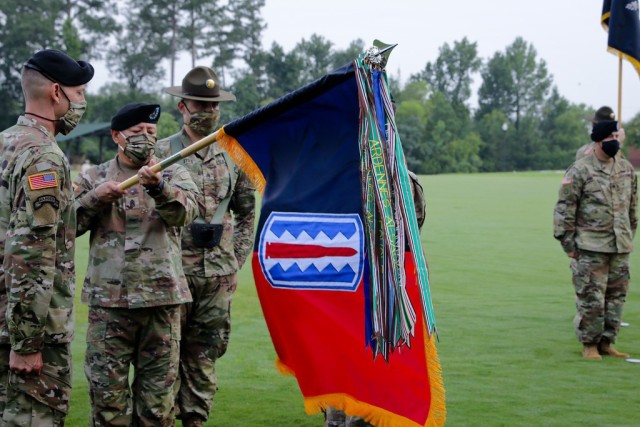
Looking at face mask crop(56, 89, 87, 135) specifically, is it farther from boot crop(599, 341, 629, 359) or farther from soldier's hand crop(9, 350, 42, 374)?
boot crop(599, 341, 629, 359)

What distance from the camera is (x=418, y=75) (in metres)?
94.1

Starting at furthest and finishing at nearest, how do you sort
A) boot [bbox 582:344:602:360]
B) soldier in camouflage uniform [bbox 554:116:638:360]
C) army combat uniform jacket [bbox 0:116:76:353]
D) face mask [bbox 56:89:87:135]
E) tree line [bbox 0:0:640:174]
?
tree line [bbox 0:0:640:174] < soldier in camouflage uniform [bbox 554:116:638:360] < boot [bbox 582:344:602:360] < face mask [bbox 56:89:87:135] < army combat uniform jacket [bbox 0:116:76:353]

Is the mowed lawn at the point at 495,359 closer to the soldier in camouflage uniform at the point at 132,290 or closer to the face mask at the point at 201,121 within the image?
the soldier in camouflage uniform at the point at 132,290

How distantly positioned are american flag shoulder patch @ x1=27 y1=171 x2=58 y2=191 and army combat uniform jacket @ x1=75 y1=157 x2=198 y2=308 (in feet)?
2.75

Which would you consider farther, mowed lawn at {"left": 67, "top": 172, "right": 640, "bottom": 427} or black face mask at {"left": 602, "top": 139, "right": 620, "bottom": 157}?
black face mask at {"left": 602, "top": 139, "right": 620, "bottom": 157}

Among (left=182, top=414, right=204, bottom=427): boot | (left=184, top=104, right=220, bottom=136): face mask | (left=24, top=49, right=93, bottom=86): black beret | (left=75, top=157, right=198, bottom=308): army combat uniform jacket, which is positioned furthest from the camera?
(left=184, top=104, right=220, bottom=136): face mask

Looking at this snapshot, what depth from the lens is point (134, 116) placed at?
15.4 ft

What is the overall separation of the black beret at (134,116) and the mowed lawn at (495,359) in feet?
6.80

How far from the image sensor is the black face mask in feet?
25.9

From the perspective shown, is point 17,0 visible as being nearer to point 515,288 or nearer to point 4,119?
point 4,119

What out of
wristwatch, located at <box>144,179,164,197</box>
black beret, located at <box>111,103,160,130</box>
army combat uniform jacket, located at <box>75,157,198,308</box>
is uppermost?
black beret, located at <box>111,103,160,130</box>

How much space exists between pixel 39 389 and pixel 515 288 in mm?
9024

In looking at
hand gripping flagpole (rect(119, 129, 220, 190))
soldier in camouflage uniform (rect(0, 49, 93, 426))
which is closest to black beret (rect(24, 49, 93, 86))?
soldier in camouflage uniform (rect(0, 49, 93, 426))

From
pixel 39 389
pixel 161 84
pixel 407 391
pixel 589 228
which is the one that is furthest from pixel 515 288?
pixel 161 84
